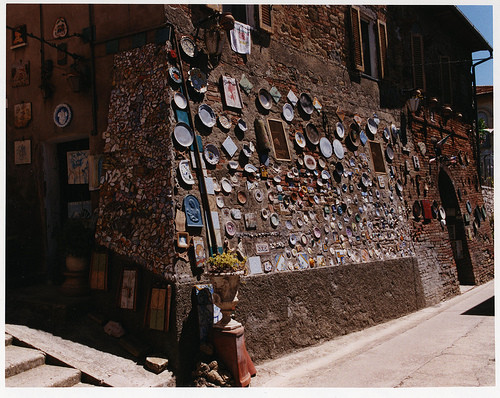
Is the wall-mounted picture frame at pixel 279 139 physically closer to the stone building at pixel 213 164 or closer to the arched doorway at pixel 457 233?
the stone building at pixel 213 164

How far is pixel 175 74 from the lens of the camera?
20.1 ft

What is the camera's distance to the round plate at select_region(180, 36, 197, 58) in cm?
634

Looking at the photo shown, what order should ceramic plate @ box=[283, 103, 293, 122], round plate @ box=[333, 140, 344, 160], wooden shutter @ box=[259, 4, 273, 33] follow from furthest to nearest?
1. round plate @ box=[333, 140, 344, 160]
2. ceramic plate @ box=[283, 103, 293, 122]
3. wooden shutter @ box=[259, 4, 273, 33]

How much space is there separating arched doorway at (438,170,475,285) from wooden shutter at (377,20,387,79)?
401cm

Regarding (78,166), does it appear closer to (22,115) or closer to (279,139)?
(22,115)

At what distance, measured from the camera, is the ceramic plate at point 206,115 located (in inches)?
253

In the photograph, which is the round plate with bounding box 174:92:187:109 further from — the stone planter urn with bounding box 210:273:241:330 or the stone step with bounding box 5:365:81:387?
the stone step with bounding box 5:365:81:387

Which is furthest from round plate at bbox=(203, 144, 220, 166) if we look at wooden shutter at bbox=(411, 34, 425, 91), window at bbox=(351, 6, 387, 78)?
wooden shutter at bbox=(411, 34, 425, 91)

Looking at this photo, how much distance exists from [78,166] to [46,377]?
3.15 metres

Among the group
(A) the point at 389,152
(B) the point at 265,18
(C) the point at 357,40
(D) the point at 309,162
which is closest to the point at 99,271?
(D) the point at 309,162

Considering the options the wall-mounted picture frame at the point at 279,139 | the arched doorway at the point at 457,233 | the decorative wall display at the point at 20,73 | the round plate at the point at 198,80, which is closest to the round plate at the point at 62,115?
the decorative wall display at the point at 20,73

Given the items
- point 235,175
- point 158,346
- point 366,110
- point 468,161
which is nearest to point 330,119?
point 366,110

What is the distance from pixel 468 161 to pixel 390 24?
520cm

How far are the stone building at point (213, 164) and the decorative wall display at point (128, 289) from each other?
0.03m
